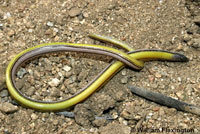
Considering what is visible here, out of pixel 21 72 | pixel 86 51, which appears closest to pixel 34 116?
pixel 21 72

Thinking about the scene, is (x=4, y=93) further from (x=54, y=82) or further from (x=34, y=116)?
(x=54, y=82)

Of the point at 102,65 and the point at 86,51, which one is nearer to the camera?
the point at 86,51

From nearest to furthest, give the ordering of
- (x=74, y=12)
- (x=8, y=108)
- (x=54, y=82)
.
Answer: (x=8, y=108) < (x=54, y=82) < (x=74, y=12)

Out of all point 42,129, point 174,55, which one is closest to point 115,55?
point 174,55

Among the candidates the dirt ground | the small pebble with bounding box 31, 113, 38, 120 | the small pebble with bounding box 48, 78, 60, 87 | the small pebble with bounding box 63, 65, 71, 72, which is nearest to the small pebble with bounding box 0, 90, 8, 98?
the dirt ground

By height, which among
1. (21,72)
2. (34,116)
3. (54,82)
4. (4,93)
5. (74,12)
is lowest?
(34,116)

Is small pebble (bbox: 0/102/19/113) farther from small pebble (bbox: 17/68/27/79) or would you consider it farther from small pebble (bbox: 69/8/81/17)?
small pebble (bbox: 69/8/81/17)

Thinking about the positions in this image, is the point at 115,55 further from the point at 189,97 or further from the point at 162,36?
the point at 189,97
